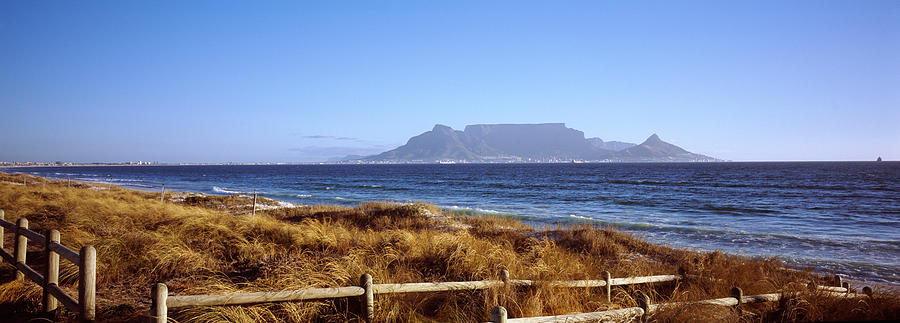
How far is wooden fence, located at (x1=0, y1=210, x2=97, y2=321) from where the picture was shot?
491 centimetres

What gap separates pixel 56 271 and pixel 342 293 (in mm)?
4086

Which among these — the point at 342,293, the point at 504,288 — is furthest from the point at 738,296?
the point at 342,293

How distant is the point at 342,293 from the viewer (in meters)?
5.04

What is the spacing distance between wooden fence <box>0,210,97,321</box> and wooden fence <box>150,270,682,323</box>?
2.98 feet

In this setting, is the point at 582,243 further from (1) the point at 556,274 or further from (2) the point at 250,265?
(2) the point at 250,265

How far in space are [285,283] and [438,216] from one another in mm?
15266

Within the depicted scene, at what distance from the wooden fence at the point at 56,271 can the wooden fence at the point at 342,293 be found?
907 millimetres

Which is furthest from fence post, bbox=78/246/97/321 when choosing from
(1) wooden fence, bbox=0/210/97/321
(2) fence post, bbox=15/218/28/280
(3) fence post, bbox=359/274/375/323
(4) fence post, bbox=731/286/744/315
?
(4) fence post, bbox=731/286/744/315

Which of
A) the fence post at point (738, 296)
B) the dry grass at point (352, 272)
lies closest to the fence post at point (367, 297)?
the dry grass at point (352, 272)

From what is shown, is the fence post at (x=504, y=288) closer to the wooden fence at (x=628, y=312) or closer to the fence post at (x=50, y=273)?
the wooden fence at (x=628, y=312)

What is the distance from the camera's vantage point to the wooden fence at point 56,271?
193 inches

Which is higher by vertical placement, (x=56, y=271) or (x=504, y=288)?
(x=56, y=271)

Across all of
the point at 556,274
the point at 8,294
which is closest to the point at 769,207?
the point at 556,274

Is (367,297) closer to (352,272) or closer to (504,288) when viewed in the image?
(504,288)
